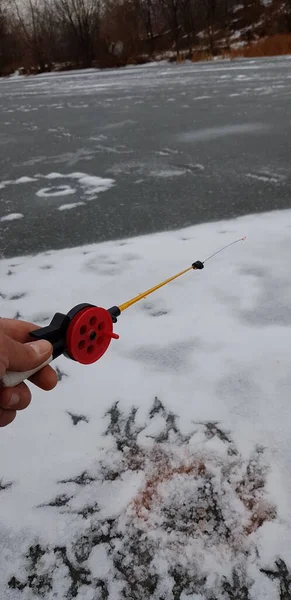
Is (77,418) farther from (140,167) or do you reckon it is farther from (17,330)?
(140,167)

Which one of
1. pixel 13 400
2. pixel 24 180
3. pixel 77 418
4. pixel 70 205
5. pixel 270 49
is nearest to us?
pixel 13 400

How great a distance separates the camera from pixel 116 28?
23.9 meters

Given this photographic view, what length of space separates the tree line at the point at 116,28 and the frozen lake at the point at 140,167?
19.6 metres

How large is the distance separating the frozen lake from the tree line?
64.5ft

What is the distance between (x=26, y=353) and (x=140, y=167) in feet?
10.2

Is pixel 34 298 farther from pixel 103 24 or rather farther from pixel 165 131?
pixel 103 24

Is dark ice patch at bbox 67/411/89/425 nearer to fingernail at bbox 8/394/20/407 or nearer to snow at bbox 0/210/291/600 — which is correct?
snow at bbox 0/210/291/600

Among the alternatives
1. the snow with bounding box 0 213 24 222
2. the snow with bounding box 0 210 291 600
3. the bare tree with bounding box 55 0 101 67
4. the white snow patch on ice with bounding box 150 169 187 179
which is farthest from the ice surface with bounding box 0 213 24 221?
the bare tree with bounding box 55 0 101 67

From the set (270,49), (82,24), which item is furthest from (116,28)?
(270,49)

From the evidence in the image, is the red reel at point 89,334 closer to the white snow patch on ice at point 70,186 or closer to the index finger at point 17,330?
the index finger at point 17,330

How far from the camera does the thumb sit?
2.65 feet

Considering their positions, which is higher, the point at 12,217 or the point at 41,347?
the point at 41,347

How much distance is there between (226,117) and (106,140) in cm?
179

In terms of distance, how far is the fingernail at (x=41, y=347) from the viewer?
86 centimetres
